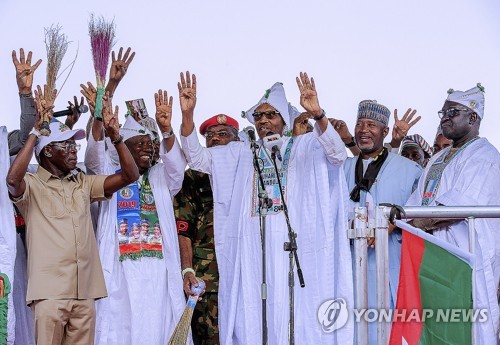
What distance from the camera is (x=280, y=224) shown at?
229 inches

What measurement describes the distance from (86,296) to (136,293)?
2.08 ft

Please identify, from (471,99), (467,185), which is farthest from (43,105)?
(471,99)

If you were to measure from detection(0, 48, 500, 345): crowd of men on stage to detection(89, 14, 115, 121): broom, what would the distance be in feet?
0.64

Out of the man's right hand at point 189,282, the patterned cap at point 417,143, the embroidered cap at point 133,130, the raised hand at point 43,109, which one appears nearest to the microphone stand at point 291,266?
the man's right hand at point 189,282

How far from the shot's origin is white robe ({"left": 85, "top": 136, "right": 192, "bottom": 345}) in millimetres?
5812

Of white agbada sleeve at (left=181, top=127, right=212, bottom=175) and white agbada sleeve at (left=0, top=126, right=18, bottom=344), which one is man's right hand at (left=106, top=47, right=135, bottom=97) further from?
white agbada sleeve at (left=0, top=126, right=18, bottom=344)

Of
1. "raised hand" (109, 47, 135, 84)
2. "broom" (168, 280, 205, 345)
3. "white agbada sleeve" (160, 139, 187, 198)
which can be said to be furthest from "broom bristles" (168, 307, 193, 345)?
"raised hand" (109, 47, 135, 84)

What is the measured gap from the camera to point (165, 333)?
5.94m

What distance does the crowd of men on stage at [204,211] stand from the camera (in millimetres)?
5348

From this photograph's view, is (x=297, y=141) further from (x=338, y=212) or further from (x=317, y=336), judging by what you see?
(x=317, y=336)

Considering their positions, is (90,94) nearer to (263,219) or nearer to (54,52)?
(54,52)

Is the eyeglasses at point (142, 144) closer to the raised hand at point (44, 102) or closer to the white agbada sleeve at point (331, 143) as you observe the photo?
the raised hand at point (44, 102)

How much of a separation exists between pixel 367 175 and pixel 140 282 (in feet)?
6.13

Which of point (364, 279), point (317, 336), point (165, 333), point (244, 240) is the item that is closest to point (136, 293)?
point (165, 333)
